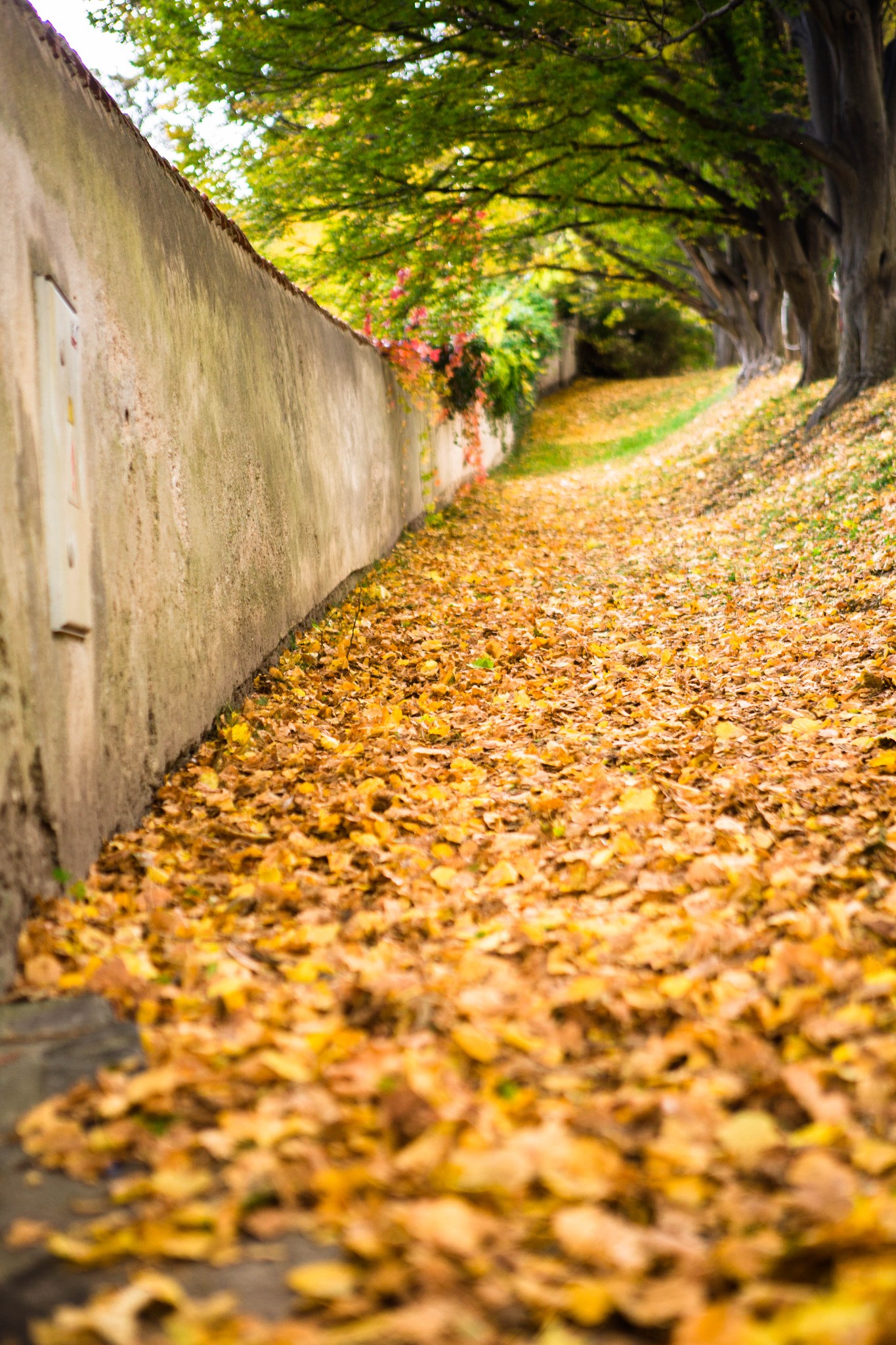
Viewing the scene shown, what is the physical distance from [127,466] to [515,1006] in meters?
2.35

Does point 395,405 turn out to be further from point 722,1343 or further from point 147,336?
point 722,1343

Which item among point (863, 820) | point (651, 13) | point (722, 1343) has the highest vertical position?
point (651, 13)

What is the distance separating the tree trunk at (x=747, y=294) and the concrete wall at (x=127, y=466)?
42.6 feet

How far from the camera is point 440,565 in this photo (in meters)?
9.23

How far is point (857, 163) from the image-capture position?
34.0 feet

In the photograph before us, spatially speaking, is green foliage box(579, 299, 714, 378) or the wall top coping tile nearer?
the wall top coping tile

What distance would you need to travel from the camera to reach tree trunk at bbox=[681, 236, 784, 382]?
55.8ft

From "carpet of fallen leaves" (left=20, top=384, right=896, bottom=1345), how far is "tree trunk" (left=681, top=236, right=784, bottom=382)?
524 inches

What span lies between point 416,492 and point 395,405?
1296 millimetres

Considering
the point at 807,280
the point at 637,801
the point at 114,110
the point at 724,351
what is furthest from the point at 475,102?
the point at 724,351

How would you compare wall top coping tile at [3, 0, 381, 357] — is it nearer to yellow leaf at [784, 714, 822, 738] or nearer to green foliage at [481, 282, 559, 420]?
yellow leaf at [784, 714, 822, 738]

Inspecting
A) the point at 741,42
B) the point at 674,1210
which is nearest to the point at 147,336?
the point at 674,1210

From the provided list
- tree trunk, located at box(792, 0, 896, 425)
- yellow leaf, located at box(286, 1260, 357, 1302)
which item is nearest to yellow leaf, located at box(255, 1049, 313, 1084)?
yellow leaf, located at box(286, 1260, 357, 1302)

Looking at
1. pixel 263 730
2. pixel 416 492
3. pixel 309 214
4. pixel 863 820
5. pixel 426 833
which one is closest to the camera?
pixel 863 820
